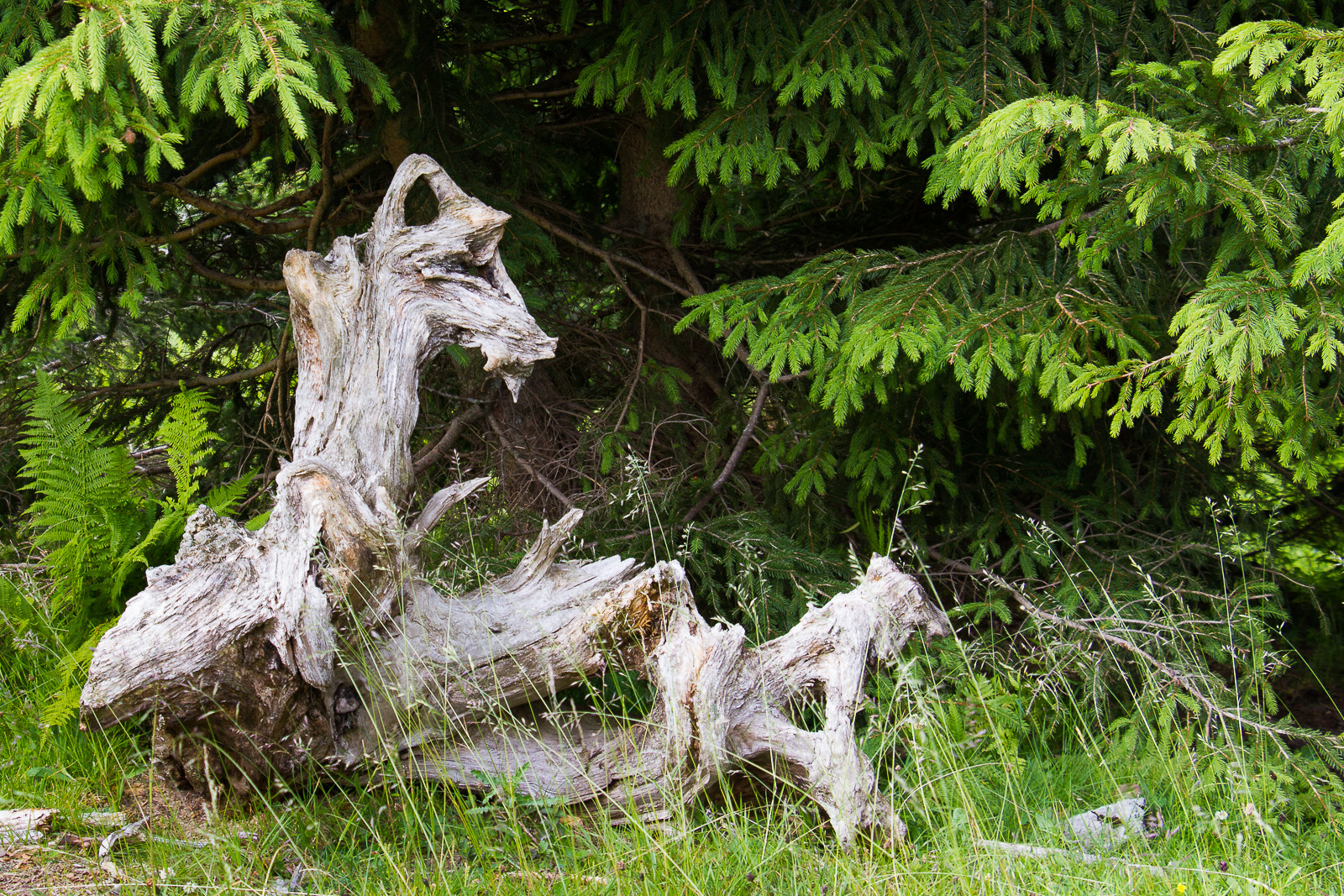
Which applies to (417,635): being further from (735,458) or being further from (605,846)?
(735,458)

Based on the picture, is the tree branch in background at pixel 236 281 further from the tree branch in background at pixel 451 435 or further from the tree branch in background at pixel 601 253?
the tree branch in background at pixel 601 253

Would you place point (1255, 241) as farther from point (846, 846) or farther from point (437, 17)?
point (437, 17)

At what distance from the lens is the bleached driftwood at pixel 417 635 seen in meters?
2.65

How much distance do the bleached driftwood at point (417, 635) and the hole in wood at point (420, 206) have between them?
990 millimetres

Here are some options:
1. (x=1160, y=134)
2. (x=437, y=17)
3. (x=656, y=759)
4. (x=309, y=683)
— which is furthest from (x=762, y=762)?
(x=437, y=17)

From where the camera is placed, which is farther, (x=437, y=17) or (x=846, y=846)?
(x=437, y=17)

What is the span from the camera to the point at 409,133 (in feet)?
14.4

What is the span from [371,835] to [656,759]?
91 cm

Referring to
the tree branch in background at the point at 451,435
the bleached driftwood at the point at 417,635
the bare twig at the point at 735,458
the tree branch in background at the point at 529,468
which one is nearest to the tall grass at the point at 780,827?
the bleached driftwood at the point at 417,635

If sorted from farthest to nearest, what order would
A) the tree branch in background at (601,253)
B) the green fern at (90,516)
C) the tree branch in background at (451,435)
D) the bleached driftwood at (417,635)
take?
1. the tree branch in background at (451,435)
2. the tree branch in background at (601,253)
3. the green fern at (90,516)
4. the bleached driftwood at (417,635)

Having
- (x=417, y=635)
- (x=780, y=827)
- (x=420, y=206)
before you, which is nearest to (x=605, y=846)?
(x=780, y=827)

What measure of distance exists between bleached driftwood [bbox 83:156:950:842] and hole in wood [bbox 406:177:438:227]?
0.99 meters

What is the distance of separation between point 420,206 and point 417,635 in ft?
7.80

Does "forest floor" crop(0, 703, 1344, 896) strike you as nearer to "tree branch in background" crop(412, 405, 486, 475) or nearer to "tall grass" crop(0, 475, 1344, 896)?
"tall grass" crop(0, 475, 1344, 896)
